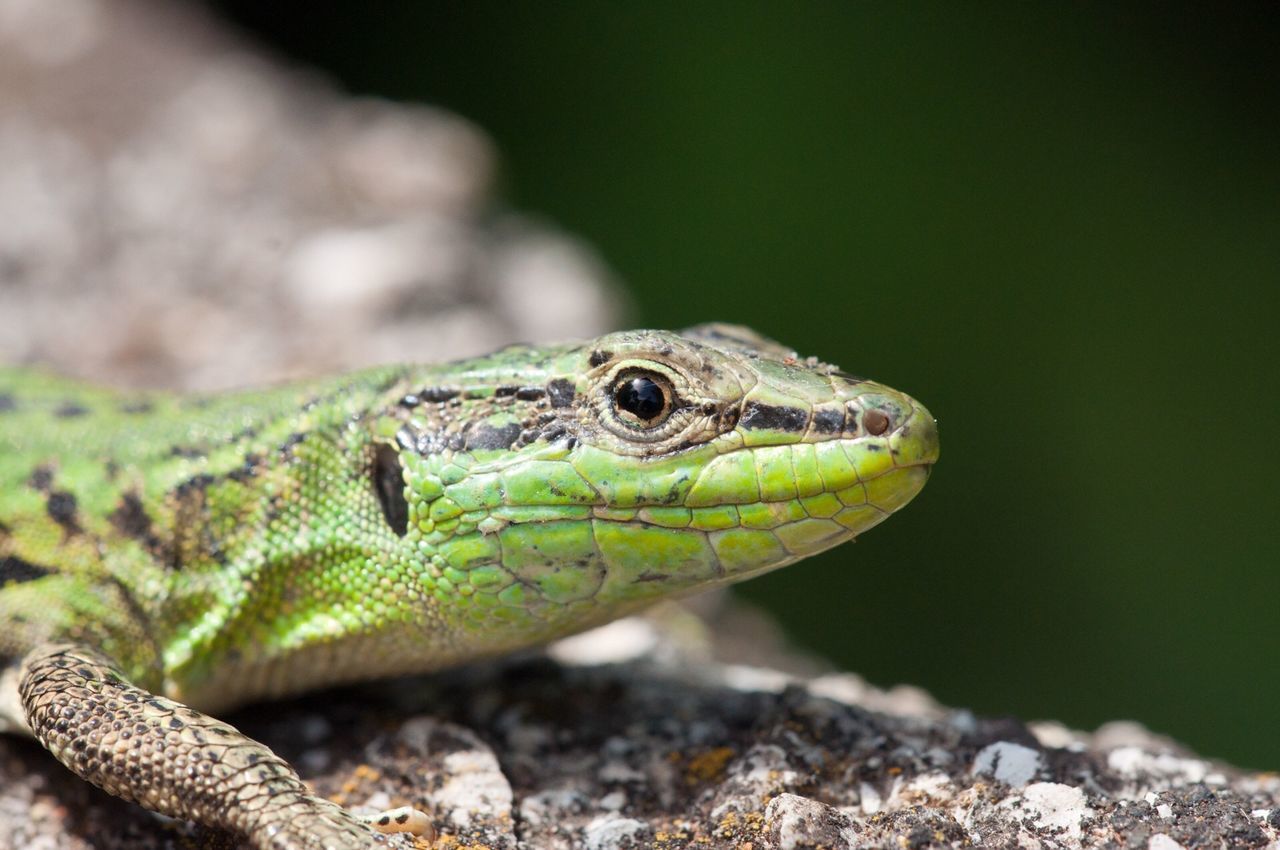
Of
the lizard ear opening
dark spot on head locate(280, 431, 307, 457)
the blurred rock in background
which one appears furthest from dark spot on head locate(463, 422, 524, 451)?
the blurred rock in background

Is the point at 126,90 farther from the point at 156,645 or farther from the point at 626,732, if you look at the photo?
the point at 626,732

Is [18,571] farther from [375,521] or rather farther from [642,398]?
[642,398]

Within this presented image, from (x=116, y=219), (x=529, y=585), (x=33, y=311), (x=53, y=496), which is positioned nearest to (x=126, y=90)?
(x=116, y=219)

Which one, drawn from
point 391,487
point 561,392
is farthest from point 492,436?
point 391,487

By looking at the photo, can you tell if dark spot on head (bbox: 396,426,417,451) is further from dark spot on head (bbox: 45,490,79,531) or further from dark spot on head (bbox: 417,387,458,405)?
dark spot on head (bbox: 45,490,79,531)

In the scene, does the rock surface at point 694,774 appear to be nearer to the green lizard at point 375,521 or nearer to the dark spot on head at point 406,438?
the green lizard at point 375,521
